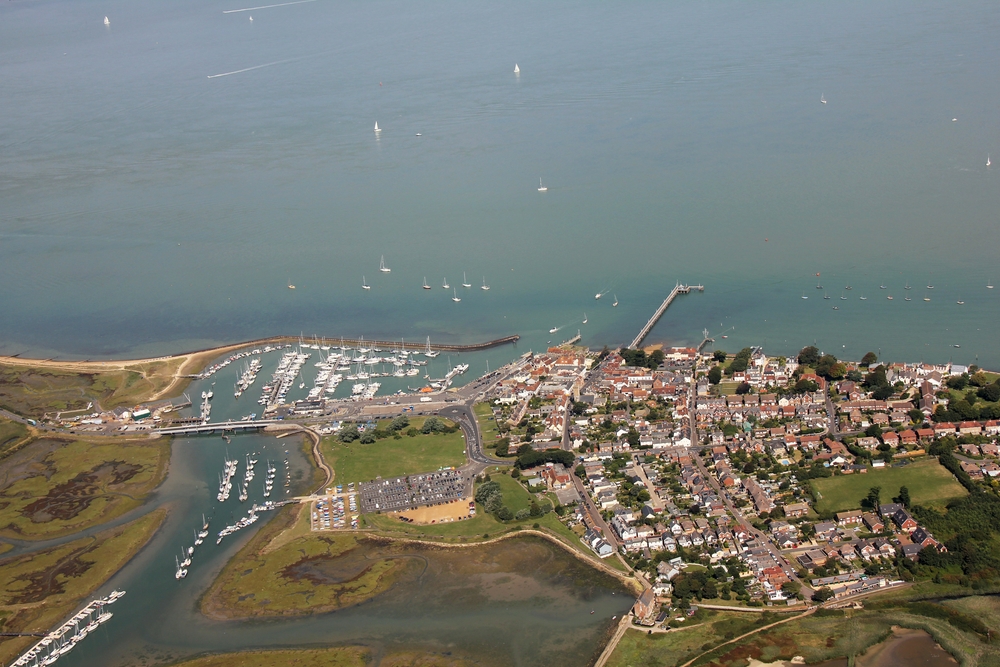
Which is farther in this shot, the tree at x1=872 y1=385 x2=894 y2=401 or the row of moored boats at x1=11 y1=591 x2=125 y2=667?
the tree at x1=872 y1=385 x2=894 y2=401

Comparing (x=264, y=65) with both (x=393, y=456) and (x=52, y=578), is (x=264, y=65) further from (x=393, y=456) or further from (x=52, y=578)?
(x=52, y=578)

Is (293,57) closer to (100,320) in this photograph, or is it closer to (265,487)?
(100,320)

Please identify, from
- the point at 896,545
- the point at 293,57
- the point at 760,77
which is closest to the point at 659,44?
the point at 760,77

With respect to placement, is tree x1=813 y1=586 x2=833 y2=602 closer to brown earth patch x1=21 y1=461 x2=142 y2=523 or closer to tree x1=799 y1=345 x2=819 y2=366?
tree x1=799 y1=345 x2=819 y2=366

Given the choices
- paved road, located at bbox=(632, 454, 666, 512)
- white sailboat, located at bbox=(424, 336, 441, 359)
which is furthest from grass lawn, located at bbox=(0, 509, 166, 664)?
paved road, located at bbox=(632, 454, 666, 512)

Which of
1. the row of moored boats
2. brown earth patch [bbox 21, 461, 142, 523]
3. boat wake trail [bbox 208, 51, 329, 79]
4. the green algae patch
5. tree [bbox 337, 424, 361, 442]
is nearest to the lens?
the green algae patch
